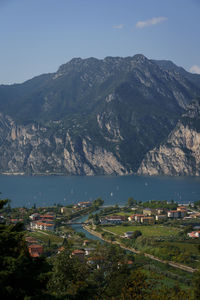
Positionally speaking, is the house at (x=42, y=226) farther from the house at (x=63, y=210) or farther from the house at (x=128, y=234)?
the house at (x=63, y=210)

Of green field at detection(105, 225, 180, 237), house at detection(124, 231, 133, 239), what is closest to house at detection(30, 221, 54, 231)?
green field at detection(105, 225, 180, 237)

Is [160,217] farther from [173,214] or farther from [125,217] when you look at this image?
[125,217]

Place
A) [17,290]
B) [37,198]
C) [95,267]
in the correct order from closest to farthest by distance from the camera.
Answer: [17,290] → [95,267] → [37,198]

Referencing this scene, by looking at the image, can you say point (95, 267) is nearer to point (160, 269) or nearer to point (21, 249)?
point (21, 249)

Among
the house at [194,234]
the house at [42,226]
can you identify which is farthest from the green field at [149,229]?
the house at [42,226]

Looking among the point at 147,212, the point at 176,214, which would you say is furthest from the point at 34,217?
the point at 176,214

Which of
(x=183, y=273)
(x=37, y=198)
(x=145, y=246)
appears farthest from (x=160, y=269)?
(x=37, y=198)
